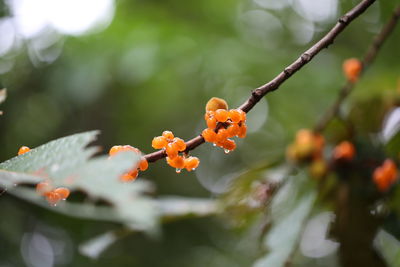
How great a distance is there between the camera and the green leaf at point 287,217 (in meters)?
1.22

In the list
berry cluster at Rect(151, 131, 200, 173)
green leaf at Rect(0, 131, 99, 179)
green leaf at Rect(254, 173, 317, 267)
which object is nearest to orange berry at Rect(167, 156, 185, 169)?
berry cluster at Rect(151, 131, 200, 173)

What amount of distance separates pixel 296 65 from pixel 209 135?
0.68 feet

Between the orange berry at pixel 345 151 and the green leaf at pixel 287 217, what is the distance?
0.45 ft

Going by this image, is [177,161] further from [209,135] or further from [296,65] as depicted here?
[296,65]

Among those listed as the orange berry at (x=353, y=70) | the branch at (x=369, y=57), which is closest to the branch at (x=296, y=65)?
the branch at (x=369, y=57)

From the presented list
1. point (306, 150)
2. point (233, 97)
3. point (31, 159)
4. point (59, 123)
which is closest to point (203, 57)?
point (233, 97)

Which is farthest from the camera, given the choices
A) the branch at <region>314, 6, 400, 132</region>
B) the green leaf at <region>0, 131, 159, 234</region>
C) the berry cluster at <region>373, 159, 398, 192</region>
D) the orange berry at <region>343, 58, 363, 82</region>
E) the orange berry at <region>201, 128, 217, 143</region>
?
the orange berry at <region>343, 58, 363, 82</region>

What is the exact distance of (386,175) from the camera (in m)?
1.39

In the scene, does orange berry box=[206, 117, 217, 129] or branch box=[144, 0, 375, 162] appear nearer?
branch box=[144, 0, 375, 162]

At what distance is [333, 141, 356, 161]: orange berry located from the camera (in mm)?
1518

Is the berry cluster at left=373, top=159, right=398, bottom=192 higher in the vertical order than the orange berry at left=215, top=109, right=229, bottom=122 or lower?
higher

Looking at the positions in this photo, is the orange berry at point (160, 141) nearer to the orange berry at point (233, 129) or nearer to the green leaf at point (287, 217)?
the orange berry at point (233, 129)

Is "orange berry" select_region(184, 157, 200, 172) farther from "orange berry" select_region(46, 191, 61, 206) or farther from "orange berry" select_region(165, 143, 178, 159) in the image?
"orange berry" select_region(46, 191, 61, 206)

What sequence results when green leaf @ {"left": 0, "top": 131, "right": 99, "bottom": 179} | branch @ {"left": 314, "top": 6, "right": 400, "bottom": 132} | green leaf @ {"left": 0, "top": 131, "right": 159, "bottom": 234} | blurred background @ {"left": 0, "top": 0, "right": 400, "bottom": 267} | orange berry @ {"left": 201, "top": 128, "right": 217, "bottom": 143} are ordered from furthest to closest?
blurred background @ {"left": 0, "top": 0, "right": 400, "bottom": 267} → branch @ {"left": 314, "top": 6, "right": 400, "bottom": 132} → orange berry @ {"left": 201, "top": 128, "right": 217, "bottom": 143} → green leaf @ {"left": 0, "top": 131, "right": 99, "bottom": 179} → green leaf @ {"left": 0, "top": 131, "right": 159, "bottom": 234}
